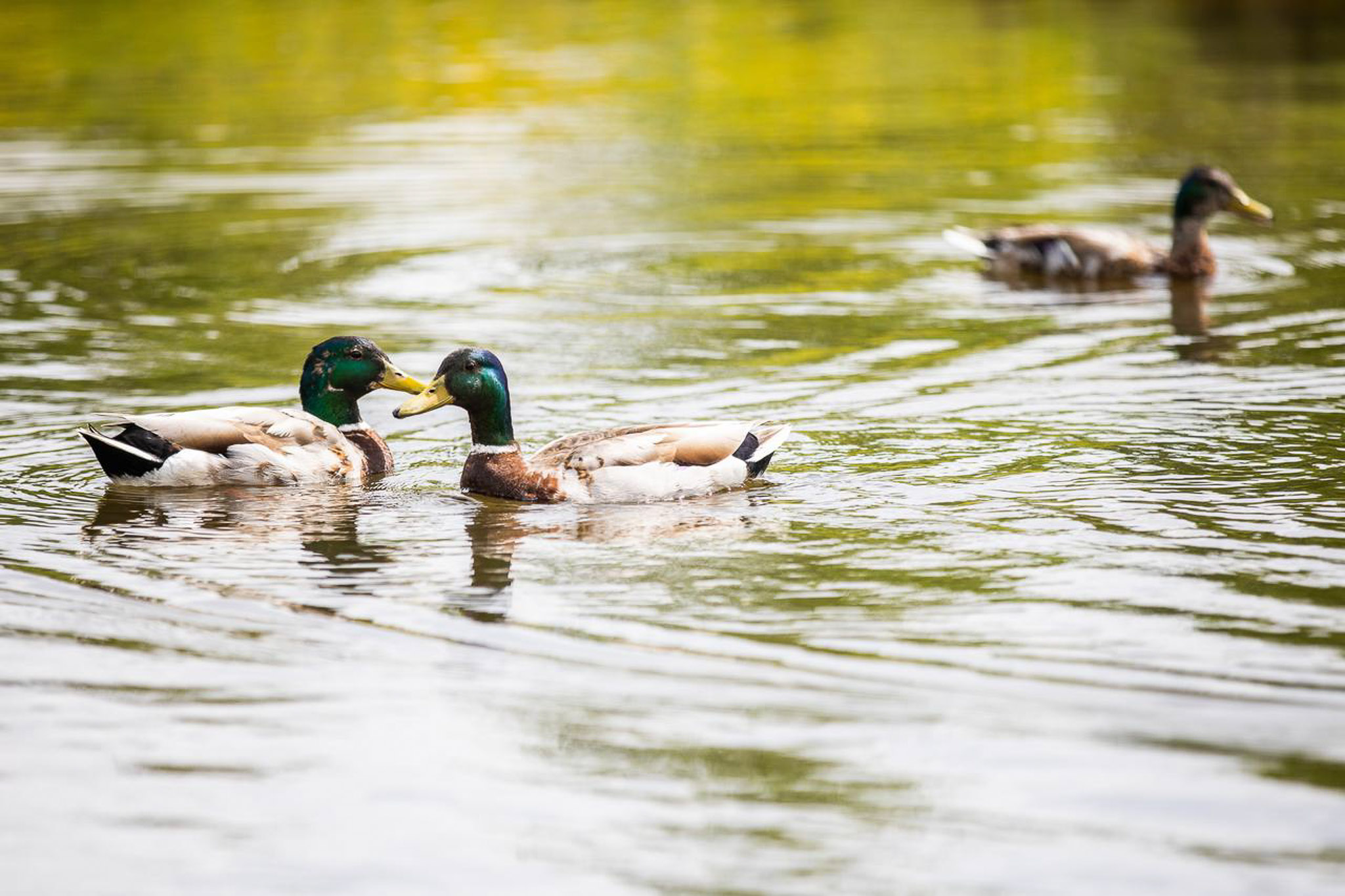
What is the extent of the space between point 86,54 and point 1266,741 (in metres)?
33.2

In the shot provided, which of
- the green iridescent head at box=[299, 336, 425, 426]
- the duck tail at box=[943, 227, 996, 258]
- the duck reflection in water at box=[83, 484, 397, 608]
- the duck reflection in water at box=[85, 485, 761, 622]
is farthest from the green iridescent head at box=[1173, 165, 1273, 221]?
the duck reflection in water at box=[83, 484, 397, 608]

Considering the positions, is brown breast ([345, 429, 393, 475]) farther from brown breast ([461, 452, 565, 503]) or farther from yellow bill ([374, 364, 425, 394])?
brown breast ([461, 452, 565, 503])

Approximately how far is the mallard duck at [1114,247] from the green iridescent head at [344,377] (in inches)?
276

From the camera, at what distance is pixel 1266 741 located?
640cm

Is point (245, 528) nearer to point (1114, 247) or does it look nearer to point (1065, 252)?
point (1065, 252)

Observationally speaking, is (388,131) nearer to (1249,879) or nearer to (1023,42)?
(1023,42)

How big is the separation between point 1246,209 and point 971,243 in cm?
221

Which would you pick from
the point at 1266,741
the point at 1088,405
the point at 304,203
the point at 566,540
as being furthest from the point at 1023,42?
the point at 1266,741

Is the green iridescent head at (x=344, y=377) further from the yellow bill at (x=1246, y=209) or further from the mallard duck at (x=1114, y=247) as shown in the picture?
the yellow bill at (x=1246, y=209)

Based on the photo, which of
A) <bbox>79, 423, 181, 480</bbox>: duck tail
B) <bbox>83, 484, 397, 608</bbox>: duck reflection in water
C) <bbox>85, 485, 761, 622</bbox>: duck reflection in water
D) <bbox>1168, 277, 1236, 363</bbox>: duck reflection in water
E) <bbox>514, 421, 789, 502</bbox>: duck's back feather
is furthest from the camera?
<bbox>1168, 277, 1236, 363</bbox>: duck reflection in water

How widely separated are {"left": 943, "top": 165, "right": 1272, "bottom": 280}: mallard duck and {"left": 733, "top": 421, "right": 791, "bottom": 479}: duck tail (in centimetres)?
679

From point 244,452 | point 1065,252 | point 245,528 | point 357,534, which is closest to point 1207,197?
point 1065,252

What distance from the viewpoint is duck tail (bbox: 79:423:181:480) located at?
32.2ft

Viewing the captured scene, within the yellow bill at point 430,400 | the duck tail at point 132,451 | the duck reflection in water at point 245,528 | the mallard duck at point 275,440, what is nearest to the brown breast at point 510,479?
the yellow bill at point 430,400
